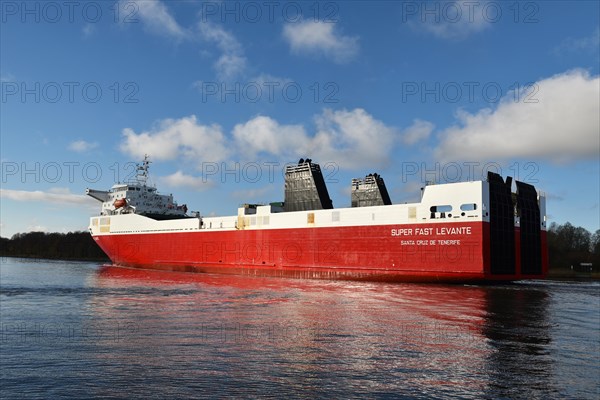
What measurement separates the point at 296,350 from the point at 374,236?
21.6 metres

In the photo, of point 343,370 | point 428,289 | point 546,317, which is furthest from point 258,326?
point 428,289

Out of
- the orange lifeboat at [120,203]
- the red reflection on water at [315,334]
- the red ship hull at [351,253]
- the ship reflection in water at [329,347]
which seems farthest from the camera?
the orange lifeboat at [120,203]

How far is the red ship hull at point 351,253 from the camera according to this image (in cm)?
2748

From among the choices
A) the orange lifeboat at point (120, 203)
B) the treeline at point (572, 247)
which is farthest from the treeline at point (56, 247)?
the treeline at point (572, 247)

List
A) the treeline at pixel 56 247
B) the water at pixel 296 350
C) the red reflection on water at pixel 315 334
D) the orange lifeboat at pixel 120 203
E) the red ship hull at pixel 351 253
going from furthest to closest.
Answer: the treeline at pixel 56 247, the orange lifeboat at pixel 120 203, the red ship hull at pixel 351 253, the red reflection on water at pixel 315 334, the water at pixel 296 350

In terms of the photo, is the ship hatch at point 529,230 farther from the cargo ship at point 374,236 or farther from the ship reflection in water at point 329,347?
the ship reflection in water at point 329,347

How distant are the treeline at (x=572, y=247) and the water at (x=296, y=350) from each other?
58163 mm

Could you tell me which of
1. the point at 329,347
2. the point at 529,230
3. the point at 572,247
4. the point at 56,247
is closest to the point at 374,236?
the point at 529,230

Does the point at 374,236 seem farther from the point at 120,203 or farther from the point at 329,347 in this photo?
the point at 120,203

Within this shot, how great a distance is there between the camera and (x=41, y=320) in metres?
13.9

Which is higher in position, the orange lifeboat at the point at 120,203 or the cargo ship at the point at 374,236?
the orange lifeboat at the point at 120,203

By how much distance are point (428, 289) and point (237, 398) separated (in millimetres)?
20675

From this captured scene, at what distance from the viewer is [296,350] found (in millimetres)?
9891

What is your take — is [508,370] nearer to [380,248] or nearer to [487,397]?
[487,397]
